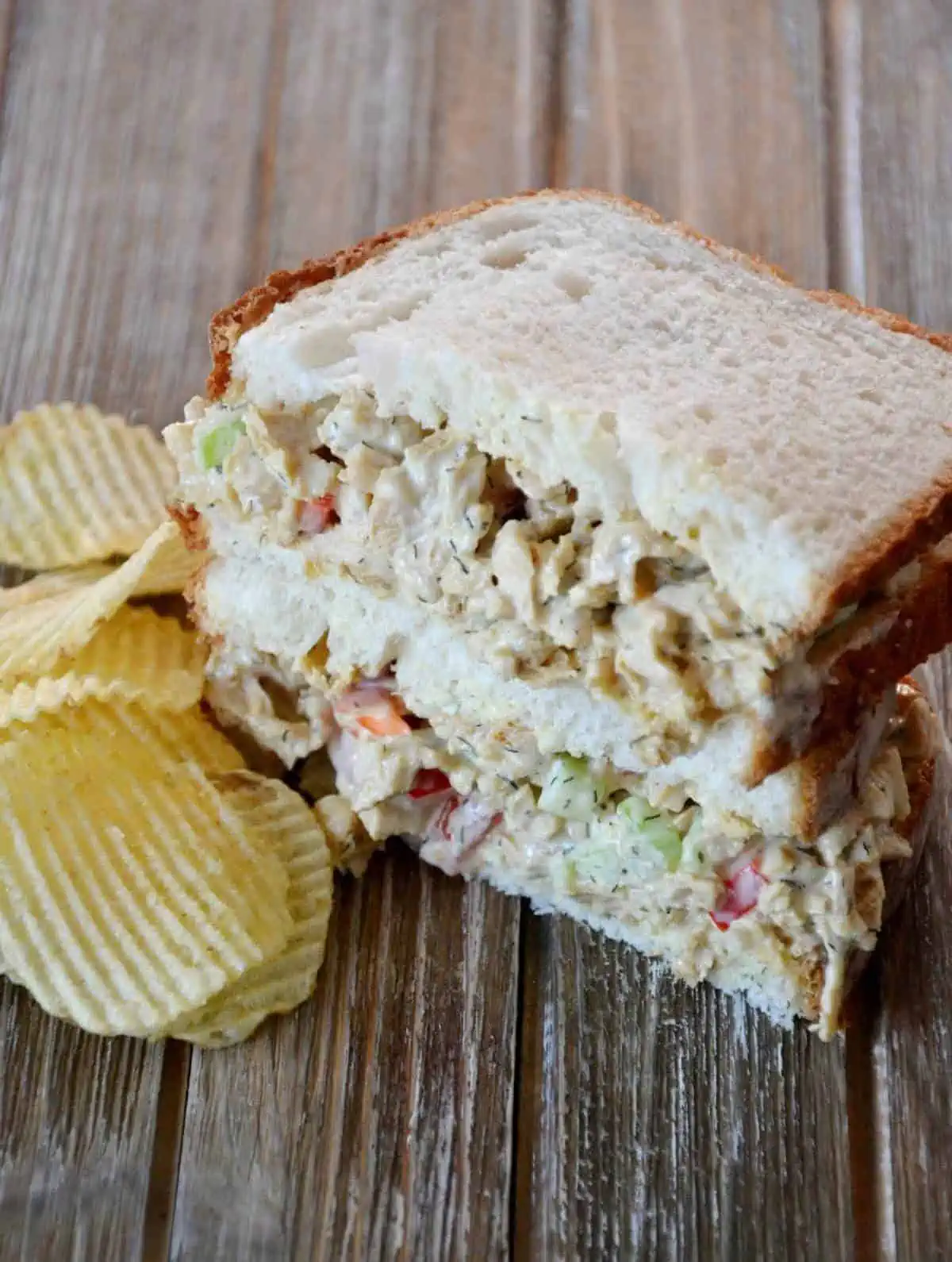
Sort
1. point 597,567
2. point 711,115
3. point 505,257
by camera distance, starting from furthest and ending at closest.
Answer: point 711,115, point 505,257, point 597,567

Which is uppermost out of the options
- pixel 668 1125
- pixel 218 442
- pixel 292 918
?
pixel 218 442

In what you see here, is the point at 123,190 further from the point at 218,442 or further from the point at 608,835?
the point at 608,835

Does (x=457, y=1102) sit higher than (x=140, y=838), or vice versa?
(x=140, y=838)

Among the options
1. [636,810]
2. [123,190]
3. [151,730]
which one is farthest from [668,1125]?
[123,190]

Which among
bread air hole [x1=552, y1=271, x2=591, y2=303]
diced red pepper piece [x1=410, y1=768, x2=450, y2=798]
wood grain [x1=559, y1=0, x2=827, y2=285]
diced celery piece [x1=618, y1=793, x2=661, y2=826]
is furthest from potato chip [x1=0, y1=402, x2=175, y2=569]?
wood grain [x1=559, y1=0, x2=827, y2=285]

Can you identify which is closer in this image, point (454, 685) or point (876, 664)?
point (876, 664)

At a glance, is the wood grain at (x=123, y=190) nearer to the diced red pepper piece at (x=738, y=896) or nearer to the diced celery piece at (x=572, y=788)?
the diced celery piece at (x=572, y=788)

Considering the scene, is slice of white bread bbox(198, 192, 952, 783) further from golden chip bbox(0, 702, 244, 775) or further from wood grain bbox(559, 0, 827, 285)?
wood grain bbox(559, 0, 827, 285)
